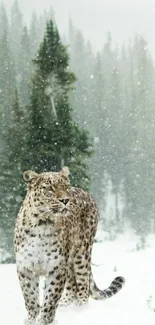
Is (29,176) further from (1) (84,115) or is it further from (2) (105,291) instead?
(1) (84,115)

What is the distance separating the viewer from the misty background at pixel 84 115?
21.3 m

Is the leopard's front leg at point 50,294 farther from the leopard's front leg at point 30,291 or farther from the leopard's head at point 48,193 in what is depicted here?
the leopard's head at point 48,193

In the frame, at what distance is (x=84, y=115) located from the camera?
69.8m

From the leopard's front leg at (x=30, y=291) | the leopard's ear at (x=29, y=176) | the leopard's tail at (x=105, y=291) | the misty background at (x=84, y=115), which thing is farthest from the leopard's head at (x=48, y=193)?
Answer: the misty background at (x=84, y=115)

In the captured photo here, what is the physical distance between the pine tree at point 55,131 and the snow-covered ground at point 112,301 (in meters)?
5.90

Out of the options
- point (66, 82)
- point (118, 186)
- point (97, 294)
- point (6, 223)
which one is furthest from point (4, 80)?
point (97, 294)

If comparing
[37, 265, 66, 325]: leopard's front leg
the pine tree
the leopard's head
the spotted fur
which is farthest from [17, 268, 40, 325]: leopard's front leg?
the pine tree

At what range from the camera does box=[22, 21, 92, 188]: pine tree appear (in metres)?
20.8

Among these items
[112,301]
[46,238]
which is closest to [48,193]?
[46,238]

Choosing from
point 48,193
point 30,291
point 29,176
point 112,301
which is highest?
point 29,176

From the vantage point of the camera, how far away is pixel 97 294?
9.52 metres

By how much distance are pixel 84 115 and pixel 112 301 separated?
60.5 m

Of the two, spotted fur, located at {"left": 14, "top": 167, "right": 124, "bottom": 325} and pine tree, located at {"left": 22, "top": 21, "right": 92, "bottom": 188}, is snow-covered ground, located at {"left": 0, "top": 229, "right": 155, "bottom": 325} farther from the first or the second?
pine tree, located at {"left": 22, "top": 21, "right": 92, "bottom": 188}

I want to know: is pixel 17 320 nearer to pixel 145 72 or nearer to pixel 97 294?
pixel 97 294
